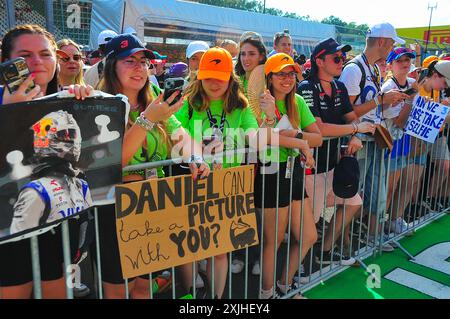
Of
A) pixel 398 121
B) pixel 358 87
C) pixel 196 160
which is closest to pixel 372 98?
pixel 358 87

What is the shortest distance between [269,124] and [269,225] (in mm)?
820

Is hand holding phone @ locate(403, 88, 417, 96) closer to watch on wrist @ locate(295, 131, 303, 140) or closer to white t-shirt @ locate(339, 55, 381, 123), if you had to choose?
white t-shirt @ locate(339, 55, 381, 123)

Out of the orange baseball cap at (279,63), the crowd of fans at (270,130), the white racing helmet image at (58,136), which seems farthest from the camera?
the orange baseball cap at (279,63)

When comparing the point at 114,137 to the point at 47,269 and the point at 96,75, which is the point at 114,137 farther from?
the point at 96,75

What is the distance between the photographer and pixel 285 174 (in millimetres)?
3035

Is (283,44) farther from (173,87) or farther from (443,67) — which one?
(173,87)

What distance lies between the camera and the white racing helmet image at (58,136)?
5.93 ft

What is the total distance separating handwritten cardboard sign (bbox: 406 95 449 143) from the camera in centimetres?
427

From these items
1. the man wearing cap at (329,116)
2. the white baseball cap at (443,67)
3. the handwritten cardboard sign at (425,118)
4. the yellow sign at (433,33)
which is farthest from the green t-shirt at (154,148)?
the yellow sign at (433,33)

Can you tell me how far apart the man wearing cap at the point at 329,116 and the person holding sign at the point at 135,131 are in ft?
4.75

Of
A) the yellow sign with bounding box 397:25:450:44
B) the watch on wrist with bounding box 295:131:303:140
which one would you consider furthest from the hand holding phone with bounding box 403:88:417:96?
the yellow sign with bounding box 397:25:450:44

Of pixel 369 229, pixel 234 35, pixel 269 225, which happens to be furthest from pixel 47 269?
pixel 234 35

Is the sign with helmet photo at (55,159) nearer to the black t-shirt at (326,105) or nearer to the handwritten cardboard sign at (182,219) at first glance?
the handwritten cardboard sign at (182,219)
